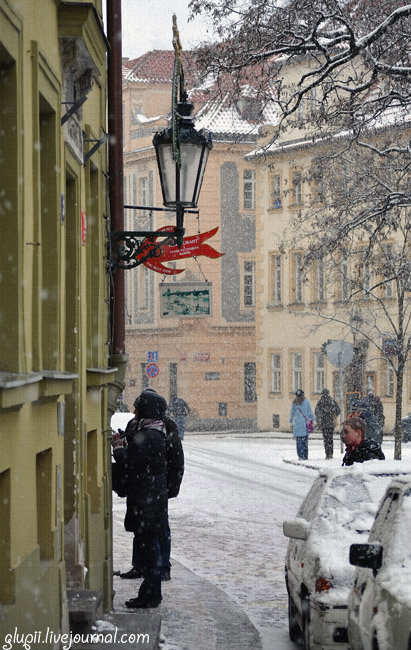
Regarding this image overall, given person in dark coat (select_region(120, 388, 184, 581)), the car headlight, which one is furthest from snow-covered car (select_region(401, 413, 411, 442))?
the car headlight

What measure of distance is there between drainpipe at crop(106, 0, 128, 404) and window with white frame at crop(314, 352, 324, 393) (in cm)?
3794

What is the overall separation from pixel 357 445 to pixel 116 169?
3.39 m

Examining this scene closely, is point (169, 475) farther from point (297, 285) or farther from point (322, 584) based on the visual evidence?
point (297, 285)

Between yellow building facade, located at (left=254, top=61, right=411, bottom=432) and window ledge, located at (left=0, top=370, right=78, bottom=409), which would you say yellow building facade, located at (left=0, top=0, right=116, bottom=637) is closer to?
window ledge, located at (left=0, top=370, right=78, bottom=409)

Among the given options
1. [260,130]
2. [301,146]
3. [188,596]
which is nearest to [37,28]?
[188,596]

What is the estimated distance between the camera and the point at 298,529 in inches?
349

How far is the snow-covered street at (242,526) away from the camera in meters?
11.6

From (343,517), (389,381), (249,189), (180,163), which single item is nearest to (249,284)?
(249,189)

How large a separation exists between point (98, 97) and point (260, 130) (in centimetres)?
4393

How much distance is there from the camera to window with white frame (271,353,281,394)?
51938mm

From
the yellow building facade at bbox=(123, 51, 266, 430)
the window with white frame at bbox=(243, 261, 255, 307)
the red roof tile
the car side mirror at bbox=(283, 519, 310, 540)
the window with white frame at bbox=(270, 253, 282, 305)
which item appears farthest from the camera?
the red roof tile

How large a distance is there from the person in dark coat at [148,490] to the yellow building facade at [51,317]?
278 mm

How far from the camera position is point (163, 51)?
A: 66062mm

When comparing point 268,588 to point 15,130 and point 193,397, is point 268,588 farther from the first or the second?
point 193,397
